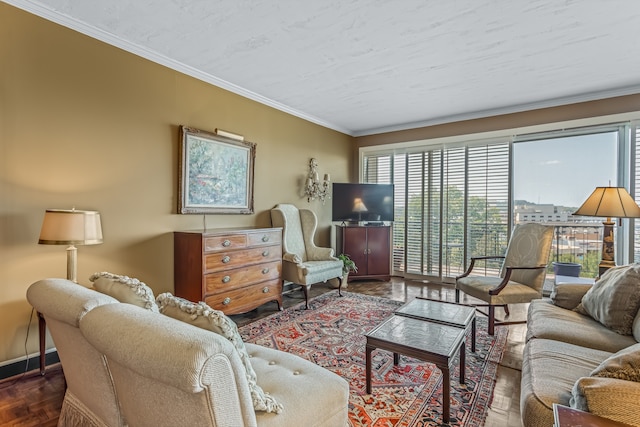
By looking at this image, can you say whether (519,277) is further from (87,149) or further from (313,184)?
(87,149)

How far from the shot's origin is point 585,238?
4.30 metres

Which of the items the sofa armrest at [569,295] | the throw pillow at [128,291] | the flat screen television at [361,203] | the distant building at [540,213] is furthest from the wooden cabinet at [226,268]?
the distant building at [540,213]

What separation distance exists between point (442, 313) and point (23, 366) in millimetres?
3162

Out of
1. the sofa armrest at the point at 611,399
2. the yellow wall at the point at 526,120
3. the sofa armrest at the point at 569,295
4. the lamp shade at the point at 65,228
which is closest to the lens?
the sofa armrest at the point at 611,399

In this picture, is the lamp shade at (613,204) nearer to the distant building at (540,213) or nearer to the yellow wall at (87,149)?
the distant building at (540,213)

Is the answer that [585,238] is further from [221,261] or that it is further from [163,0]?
[163,0]

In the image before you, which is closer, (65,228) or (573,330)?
(573,330)

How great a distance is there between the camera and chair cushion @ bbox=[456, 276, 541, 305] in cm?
304

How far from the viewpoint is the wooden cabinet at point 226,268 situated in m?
3.04

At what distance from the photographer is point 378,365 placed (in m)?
2.48

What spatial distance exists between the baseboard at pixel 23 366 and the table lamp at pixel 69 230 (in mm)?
763

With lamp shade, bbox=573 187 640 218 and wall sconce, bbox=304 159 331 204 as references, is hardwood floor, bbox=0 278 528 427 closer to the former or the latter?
lamp shade, bbox=573 187 640 218

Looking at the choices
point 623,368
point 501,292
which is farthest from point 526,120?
point 623,368

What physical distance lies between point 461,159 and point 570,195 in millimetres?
1501
